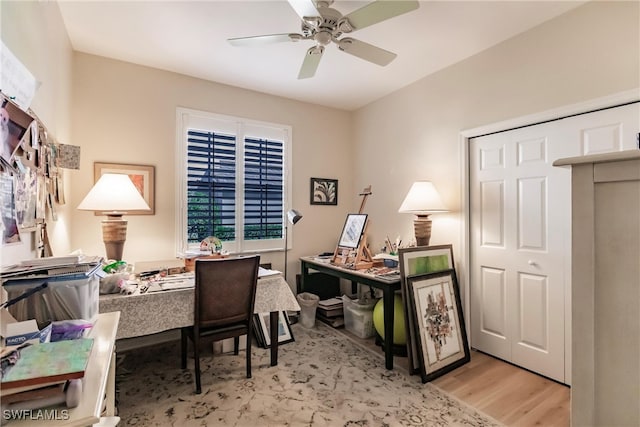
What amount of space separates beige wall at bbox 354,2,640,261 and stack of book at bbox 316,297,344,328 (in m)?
0.89

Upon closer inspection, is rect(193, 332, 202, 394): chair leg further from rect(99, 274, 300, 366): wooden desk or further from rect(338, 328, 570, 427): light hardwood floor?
rect(338, 328, 570, 427): light hardwood floor

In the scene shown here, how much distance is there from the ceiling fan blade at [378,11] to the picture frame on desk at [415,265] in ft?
5.23

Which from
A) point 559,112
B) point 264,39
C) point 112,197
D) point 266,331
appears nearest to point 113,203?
point 112,197

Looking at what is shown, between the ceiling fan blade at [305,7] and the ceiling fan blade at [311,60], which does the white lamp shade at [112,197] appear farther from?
the ceiling fan blade at [305,7]

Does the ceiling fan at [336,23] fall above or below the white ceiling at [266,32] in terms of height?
below

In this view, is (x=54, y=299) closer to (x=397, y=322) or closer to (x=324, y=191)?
(x=397, y=322)

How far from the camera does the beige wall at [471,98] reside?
202 centimetres

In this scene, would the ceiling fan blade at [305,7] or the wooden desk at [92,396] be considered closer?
the wooden desk at [92,396]

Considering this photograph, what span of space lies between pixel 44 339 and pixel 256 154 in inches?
114

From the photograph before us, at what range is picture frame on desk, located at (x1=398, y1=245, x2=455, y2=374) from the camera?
236cm

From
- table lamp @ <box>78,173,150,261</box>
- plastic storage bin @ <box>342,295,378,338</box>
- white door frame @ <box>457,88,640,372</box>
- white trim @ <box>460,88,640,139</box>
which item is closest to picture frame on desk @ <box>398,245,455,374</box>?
white door frame @ <box>457,88,640,372</box>

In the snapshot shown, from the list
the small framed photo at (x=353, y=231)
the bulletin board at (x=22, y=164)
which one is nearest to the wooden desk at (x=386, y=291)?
the small framed photo at (x=353, y=231)

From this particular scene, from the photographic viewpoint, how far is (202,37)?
2.49 metres

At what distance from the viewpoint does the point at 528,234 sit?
2.46 metres
